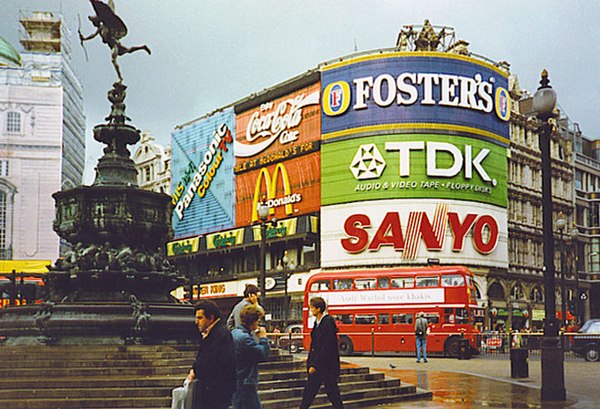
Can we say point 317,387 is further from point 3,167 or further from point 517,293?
point 3,167

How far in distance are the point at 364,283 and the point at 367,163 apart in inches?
Result: 728

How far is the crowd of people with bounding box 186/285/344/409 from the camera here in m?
7.41

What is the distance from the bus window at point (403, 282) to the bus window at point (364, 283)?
109 centimetres

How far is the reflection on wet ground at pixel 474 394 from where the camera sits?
14234mm

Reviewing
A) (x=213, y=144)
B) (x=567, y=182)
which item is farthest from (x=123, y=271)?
(x=567, y=182)

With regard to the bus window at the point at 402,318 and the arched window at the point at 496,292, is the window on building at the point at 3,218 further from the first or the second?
the bus window at the point at 402,318

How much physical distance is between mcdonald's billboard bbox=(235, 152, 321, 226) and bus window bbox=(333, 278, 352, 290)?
63.2 feet

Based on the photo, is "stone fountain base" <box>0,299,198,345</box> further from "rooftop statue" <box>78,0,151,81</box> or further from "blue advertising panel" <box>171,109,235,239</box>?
"blue advertising panel" <box>171,109,235,239</box>

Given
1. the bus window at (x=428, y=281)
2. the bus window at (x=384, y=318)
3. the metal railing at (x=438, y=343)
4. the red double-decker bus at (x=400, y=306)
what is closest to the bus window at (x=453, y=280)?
the red double-decker bus at (x=400, y=306)

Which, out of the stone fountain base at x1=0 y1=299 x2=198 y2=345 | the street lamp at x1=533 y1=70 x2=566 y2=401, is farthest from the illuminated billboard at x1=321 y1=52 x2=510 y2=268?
the street lamp at x1=533 y1=70 x2=566 y2=401

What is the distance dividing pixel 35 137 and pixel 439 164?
4230 cm

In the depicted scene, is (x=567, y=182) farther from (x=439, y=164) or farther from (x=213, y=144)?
(x=213, y=144)

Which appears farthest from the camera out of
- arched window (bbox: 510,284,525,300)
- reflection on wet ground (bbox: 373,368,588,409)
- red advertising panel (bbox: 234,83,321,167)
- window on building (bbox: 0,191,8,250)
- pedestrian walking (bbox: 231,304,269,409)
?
window on building (bbox: 0,191,8,250)

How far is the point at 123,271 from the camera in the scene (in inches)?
712
